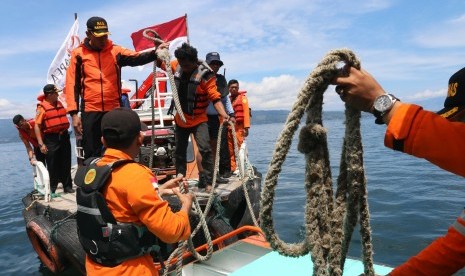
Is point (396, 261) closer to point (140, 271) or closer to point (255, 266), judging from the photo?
point (255, 266)

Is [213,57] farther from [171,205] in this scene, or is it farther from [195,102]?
[171,205]

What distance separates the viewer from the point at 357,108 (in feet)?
4.73

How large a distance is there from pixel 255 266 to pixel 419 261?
238 cm

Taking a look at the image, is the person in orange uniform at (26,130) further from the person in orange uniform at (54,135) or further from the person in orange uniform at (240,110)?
the person in orange uniform at (240,110)

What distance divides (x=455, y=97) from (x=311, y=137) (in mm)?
549

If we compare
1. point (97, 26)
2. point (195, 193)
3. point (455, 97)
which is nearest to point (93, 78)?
point (97, 26)

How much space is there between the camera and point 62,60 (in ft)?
34.5

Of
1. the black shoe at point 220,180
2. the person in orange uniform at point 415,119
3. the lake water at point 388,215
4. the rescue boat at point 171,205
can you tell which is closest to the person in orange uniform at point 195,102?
the rescue boat at point 171,205

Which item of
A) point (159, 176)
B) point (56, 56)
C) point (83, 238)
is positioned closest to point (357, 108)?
point (83, 238)

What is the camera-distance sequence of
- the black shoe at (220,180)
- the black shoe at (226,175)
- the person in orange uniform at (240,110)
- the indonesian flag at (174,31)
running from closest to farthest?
1. the black shoe at (220,180)
2. the black shoe at (226,175)
3. the person in orange uniform at (240,110)
4. the indonesian flag at (174,31)

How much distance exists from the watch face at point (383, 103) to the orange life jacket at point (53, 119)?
23.7 ft

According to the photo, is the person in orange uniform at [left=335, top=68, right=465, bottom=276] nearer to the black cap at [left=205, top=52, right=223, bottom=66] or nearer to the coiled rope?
the coiled rope

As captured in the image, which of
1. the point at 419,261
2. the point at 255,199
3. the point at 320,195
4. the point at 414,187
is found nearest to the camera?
the point at 320,195

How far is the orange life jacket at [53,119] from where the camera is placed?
734 cm
